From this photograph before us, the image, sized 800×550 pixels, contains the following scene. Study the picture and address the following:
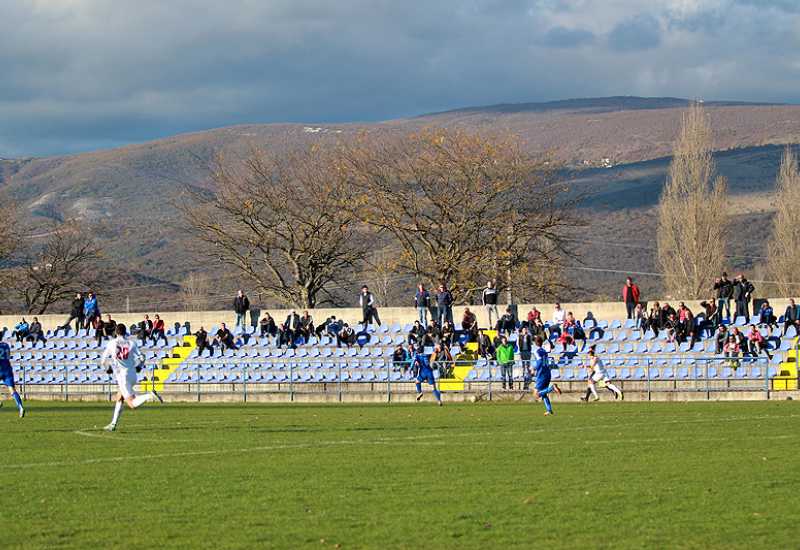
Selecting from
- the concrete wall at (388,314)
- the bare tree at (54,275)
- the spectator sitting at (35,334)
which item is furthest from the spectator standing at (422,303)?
the bare tree at (54,275)

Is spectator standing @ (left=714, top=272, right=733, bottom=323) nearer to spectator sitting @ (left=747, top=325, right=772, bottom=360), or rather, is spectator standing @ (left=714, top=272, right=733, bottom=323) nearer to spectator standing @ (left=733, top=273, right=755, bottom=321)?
spectator standing @ (left=733, top=273, right=755, bottom=321)

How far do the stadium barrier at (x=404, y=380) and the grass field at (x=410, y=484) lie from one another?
10.3 m

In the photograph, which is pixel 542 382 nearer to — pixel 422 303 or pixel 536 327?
pixel 536 327

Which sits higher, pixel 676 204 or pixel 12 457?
pixel 676 204

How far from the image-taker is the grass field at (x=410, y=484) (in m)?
11.8

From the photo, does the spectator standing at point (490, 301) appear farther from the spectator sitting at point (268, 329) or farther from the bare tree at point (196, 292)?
the bare tree at point (196, 292)

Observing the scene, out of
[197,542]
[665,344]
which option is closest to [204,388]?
[665,344]

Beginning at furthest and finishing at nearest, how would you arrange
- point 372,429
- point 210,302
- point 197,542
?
point 210,302 → point 372,429 → point 197,542

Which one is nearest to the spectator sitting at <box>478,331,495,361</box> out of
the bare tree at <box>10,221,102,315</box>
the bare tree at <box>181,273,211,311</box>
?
the bare tree at <box>10,221,102,315</box>

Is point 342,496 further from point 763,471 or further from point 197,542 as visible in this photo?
point 763,471

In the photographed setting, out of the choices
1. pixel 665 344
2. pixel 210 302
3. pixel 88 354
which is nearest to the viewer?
pixel 665 344

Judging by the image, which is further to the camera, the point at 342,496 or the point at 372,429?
the point at 372,429

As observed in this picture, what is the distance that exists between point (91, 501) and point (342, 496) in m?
2.81

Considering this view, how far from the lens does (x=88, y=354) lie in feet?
173
